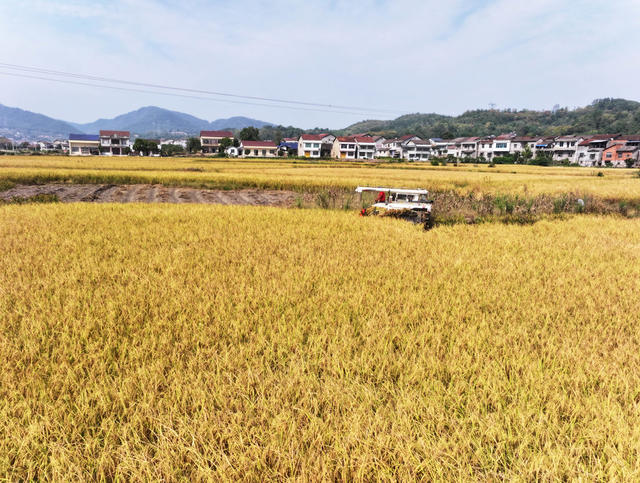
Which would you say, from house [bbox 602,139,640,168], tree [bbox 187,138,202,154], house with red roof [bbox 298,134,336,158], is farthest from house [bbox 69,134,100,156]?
house [bbox 602,139,640,168]

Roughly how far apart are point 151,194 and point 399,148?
92.2 metres

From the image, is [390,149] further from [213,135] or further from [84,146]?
[84,146]

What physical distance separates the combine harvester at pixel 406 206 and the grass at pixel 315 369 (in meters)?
4.87

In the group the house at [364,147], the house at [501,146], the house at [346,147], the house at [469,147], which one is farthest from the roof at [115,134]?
the house at [501,146]

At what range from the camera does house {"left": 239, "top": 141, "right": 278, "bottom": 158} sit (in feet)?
276

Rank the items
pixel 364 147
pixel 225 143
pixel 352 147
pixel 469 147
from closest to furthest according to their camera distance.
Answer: pixel 352 147 → pixel 364 147 → pixel 225 143 → pixel 469 147

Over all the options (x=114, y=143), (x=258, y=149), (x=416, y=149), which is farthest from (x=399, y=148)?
(x=114, y=143)

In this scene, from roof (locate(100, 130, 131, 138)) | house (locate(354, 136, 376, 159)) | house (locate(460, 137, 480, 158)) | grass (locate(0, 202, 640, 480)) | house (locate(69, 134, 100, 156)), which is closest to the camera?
grass (locate(0, 202, 640, 480))

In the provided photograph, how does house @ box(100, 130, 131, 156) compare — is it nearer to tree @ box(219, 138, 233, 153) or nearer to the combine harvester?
tree @ box(219, 138, 233, 153)

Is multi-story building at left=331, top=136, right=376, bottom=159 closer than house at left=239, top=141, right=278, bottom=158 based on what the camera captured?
No

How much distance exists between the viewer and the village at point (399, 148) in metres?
75.8

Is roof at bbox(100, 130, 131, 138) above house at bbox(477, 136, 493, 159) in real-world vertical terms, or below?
above

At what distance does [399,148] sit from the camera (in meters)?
100

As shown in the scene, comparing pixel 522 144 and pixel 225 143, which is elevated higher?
pixel 522 144
